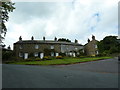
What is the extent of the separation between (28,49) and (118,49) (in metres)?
45.0

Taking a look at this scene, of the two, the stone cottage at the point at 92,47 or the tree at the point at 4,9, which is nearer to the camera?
the tree at the point at 4,9

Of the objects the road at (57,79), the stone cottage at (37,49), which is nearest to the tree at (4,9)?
the road at (57,79)

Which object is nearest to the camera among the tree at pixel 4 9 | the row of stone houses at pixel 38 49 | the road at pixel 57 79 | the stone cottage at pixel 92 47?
the road at pixel 57 79

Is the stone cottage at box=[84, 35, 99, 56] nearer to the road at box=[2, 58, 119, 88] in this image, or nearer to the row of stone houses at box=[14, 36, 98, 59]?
the row of stone houses at box=[14, 36, 98, 59]

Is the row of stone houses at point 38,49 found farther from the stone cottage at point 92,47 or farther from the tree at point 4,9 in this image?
the tree at point 4,9

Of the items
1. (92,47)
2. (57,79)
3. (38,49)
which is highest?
(92,47)

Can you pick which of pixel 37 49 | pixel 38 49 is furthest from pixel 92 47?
pixel 37 49

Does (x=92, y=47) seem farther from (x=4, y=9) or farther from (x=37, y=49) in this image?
(x=4, y=9)

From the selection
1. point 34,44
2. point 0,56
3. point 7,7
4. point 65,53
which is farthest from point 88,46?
point 7,7

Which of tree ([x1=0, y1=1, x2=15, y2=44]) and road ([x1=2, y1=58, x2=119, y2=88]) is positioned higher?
tree ([x1=0, y1=1, x2=15, y2=44])

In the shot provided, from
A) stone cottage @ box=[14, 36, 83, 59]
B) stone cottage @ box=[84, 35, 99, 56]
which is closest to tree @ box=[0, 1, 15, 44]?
stone cottage @ box=[14, 36, 83, 59]

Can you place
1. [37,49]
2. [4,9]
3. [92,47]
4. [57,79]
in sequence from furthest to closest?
[92,47] < [37,49] < [4,9] < [57,79]

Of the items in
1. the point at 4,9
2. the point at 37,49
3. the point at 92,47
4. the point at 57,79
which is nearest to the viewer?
the point at 57,79

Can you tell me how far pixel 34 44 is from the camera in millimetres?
43625
